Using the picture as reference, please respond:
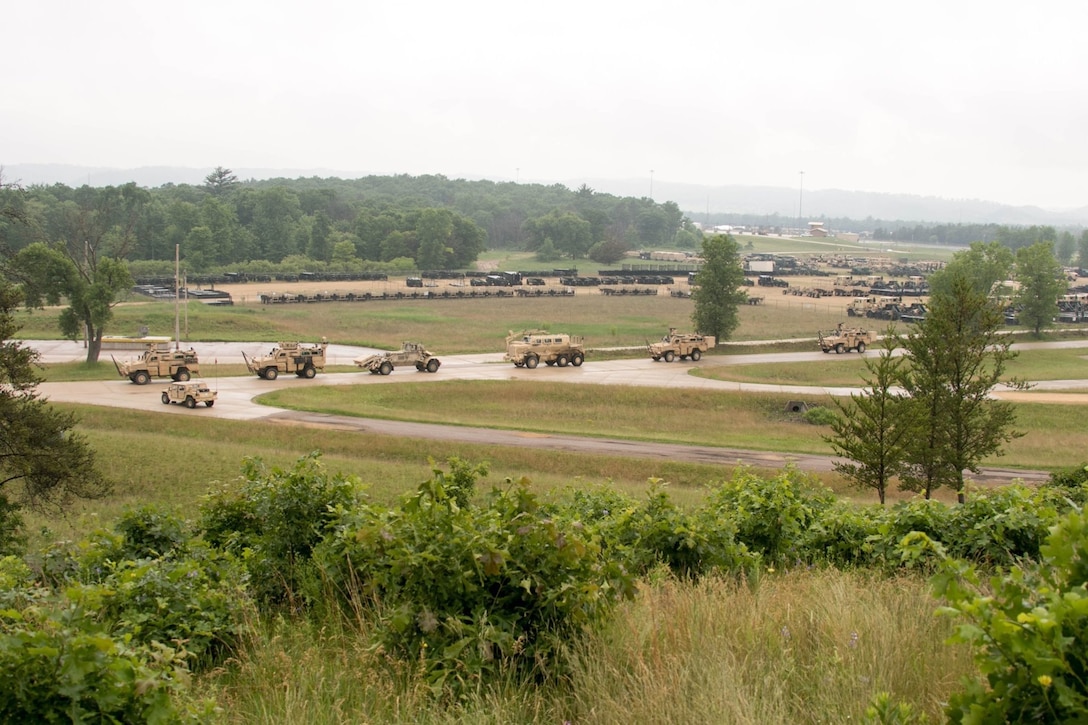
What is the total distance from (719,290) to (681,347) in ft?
26.0

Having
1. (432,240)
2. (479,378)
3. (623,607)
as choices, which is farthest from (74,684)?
(432,240)

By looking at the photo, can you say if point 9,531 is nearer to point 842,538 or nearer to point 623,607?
point 623,607

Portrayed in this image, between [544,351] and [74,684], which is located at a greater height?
[74,684]

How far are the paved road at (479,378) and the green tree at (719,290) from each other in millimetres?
4520

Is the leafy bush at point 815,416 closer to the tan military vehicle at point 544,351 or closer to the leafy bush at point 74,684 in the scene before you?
the tan military vehicle at point 544,351

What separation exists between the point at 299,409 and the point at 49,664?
35.6 metres

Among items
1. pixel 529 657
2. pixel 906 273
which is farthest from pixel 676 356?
pixel 906 273

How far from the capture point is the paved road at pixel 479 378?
33.6 meters

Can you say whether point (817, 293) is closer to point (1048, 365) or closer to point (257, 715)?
point (1048, 365)

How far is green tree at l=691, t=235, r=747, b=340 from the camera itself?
6638 cm

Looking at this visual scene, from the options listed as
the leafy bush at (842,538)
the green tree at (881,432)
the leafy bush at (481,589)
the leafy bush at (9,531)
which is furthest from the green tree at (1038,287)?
the leafy bush at (481,589)

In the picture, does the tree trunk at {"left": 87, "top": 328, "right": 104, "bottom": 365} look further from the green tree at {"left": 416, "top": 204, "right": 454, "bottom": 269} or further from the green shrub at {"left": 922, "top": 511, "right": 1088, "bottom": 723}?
the green tree at {"left": 416, "top": 204, "right": 454, "bottom": 269}

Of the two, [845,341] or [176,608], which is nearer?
→ [176,608]

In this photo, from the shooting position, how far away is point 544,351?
2181 inches
